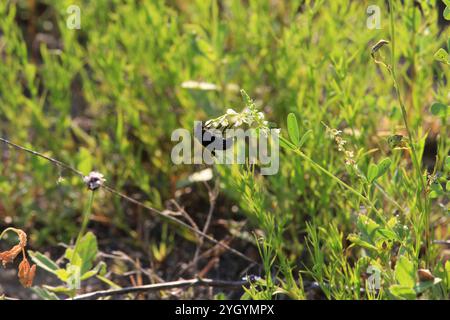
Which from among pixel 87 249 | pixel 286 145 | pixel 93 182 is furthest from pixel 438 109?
pixel 87 249

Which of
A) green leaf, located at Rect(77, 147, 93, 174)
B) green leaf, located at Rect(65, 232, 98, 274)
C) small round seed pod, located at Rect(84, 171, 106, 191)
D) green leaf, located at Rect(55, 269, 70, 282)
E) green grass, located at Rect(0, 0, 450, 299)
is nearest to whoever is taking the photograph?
small round seed pod, located at Rect(84, 171, 106, 191)

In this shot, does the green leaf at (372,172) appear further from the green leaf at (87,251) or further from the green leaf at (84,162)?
the green leaf at (84,162)

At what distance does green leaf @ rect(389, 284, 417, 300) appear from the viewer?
3.90ft

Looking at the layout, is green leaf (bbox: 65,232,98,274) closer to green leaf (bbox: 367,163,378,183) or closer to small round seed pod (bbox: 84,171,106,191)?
small round seed pod (bbox: 84,171,106,191)

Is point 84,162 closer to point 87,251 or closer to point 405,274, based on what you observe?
point 87,251

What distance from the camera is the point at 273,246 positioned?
1.38m

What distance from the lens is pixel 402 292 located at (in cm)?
120

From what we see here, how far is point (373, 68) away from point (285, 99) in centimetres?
27

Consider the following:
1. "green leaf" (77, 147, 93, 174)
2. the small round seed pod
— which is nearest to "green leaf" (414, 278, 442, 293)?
the small round seed pod

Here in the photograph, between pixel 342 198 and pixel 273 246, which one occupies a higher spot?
pixel 342 198

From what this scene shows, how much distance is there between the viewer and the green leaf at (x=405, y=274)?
1.20 metres

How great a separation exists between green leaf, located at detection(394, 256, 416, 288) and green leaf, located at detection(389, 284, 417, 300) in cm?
2
